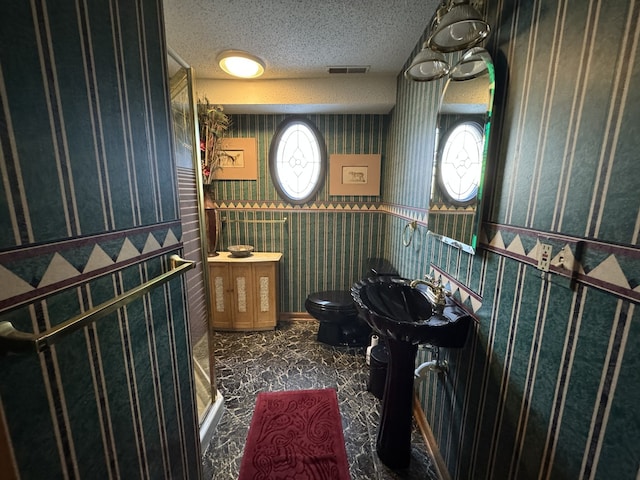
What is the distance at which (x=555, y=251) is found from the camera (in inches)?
28.2

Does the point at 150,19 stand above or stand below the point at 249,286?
above

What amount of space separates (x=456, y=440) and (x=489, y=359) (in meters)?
0.53

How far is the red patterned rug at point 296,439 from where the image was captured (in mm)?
1326

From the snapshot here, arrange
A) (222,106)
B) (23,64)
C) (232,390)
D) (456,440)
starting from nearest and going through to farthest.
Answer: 1. (23,64)
2. (456,440)
3. (232,390)
4. (222,106)

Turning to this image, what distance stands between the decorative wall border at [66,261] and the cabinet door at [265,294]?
5.98ft

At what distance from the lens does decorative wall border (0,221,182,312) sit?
442 millimetres

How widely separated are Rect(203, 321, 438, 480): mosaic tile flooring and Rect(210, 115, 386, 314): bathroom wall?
60 cm

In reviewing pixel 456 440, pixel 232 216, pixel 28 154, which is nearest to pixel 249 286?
pixel 232 216

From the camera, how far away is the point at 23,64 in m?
0.46

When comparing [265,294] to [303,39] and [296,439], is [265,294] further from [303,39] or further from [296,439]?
[303,39]

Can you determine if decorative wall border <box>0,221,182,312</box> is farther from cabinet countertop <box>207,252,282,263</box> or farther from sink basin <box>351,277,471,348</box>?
cabinet countertop <box>207,252,282,263</box>

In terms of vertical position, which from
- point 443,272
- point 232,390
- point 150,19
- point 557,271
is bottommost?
point 232,390

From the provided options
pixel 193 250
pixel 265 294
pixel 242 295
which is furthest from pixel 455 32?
pixel 242 295

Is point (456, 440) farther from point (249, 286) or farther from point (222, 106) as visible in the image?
point (222, 106)
